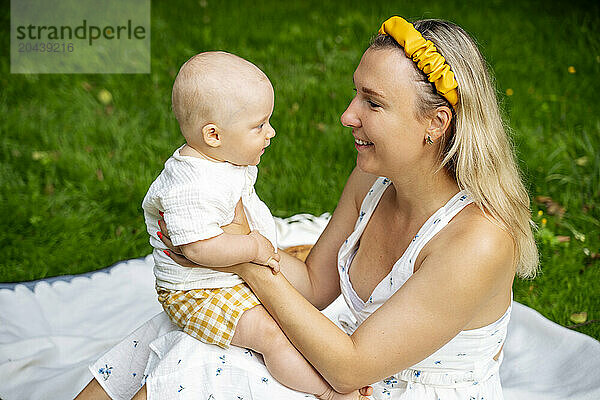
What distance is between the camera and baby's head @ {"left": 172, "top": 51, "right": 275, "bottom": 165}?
2037 mm

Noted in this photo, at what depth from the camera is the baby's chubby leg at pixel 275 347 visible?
7.19 feet

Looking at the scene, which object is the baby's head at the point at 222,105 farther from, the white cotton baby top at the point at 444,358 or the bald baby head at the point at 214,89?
the white cotton baby top at the point at 444,358

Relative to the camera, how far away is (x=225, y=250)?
2047 millimetres

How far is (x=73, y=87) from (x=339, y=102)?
6.95ft

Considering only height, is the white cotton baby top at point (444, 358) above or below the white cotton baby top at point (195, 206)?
below

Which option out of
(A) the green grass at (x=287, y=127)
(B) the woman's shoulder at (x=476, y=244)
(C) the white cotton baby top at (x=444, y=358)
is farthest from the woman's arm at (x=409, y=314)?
(A) the green grass at (x=287, y=127)

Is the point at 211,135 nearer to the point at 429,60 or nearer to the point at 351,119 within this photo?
the point at 351,119

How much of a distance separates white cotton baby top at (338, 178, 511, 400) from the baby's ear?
664mm

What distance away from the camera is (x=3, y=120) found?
5312mm

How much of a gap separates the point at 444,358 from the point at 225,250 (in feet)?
2.57

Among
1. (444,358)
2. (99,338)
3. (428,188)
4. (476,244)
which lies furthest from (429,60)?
(99,338)

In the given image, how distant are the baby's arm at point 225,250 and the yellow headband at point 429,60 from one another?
2.25ft

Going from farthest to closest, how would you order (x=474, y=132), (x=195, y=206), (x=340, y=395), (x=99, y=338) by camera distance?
(x=99, y=338) → (x=340, y=395) → (x=474, y=132) → (x=195, y=206)

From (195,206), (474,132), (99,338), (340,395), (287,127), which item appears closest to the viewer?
(195,206)
